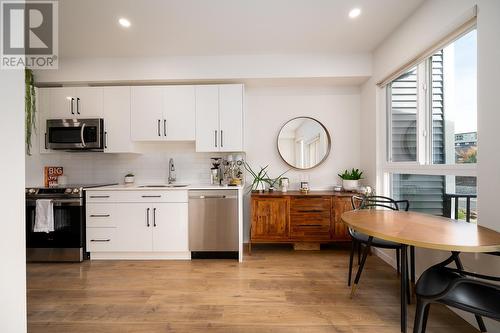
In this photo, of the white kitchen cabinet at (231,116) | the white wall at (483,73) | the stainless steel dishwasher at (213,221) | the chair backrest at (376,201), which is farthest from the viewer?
the white kitchen cabinet at (231,116)

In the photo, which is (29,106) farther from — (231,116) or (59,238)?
(231,116)

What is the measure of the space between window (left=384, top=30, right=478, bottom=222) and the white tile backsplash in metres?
2.48

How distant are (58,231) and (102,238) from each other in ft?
1.78

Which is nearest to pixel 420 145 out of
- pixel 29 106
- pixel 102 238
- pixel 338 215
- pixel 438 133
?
pixel 438 133

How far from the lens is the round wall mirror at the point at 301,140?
3.79m

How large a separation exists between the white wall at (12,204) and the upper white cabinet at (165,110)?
7.12ft

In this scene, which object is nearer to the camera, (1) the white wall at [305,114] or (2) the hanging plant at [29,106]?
(2) the hanging plant at [29,106]

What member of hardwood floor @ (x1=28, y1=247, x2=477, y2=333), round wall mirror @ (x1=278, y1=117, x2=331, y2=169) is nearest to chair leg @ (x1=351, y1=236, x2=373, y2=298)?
hardwood floor @ (x1=28, y1=247, x2=477, y2=333)

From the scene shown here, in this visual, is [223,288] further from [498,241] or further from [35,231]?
[35,231]

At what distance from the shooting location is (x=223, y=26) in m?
2.70

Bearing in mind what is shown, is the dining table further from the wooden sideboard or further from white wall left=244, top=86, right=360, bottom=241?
white wall left=244, top=86, right=360, bottom=241

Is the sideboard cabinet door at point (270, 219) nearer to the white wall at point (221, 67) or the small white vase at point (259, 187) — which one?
the small white vase at point (259, 187)
